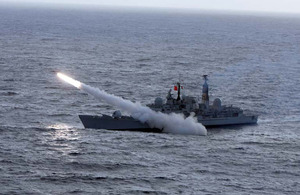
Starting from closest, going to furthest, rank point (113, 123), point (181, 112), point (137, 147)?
point (137, 147) < point (113, 123) < point (181, 112)

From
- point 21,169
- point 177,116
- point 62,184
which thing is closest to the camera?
point 62,184

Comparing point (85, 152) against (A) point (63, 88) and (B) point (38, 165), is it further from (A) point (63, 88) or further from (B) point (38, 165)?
(A) point (63, 88)

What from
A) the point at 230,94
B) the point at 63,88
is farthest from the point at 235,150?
the point at 63,88

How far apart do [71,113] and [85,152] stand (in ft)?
85.4

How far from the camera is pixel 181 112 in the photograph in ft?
342

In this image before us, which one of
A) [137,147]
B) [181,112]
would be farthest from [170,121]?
[137,147]

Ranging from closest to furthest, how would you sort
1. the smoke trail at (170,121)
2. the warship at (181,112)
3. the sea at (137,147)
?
the sea at (137,147)
the smoke trail at (170,121)
the warship at (181,112)

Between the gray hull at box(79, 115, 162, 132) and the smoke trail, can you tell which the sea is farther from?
the smoke trail

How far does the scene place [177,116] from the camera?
333ft

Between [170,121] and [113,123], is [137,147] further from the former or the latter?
[170,121]

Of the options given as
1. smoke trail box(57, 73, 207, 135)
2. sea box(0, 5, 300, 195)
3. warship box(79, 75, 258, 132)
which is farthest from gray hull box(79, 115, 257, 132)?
sea box(0, 5, 300, 195)

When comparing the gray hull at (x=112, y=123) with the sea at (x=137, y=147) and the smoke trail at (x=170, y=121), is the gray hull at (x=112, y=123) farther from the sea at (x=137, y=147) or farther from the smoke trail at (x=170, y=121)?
the sea at (x=137, y=147)

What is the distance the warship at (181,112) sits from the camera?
9988cm

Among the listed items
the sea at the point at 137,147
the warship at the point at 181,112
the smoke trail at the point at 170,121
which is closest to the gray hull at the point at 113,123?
the warship at the point at 181,112
